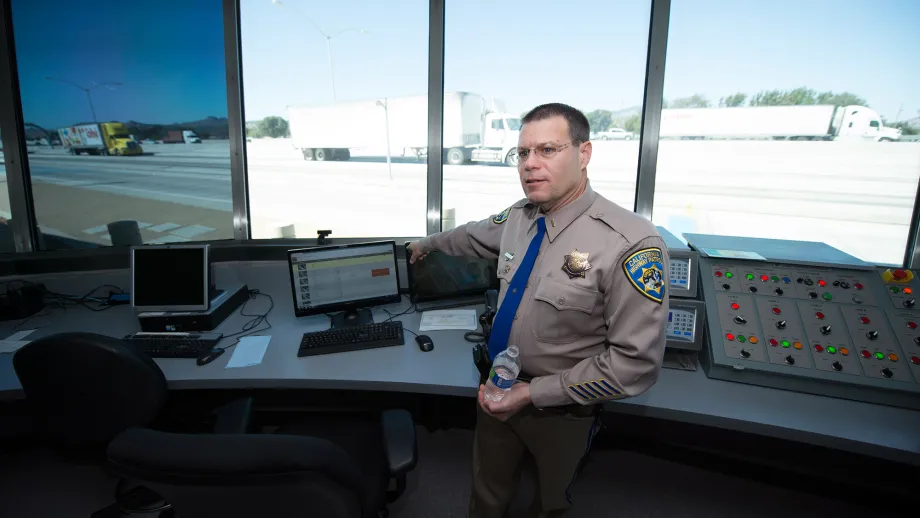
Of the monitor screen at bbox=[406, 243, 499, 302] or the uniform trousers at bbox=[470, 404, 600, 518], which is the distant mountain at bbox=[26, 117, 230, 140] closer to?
the monitor screen at bbox=[406, 243, 499, 302]

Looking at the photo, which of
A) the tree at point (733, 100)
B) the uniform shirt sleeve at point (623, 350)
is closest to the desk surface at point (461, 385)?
the uniform shirt sleeve at point (623, 350)

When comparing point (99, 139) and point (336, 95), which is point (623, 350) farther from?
point (99, 139)

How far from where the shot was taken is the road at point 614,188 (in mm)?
2455

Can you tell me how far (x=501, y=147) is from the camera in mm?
2820

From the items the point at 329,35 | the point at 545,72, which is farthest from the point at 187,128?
→ the point at 545,72

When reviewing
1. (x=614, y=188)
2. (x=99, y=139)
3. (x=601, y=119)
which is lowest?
(x=614, y=188)

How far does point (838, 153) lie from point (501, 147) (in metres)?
1.99

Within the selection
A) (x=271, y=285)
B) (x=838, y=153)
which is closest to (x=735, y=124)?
(x=838, y=153)

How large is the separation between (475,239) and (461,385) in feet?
1.82

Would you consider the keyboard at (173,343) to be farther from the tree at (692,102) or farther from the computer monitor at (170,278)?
the tree at (692,102)

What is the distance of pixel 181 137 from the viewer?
2.74m

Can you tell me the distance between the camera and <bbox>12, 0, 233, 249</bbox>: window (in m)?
2.45

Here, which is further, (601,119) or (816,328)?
(601,119)

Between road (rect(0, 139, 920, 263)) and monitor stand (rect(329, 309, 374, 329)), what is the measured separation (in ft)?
2.45
